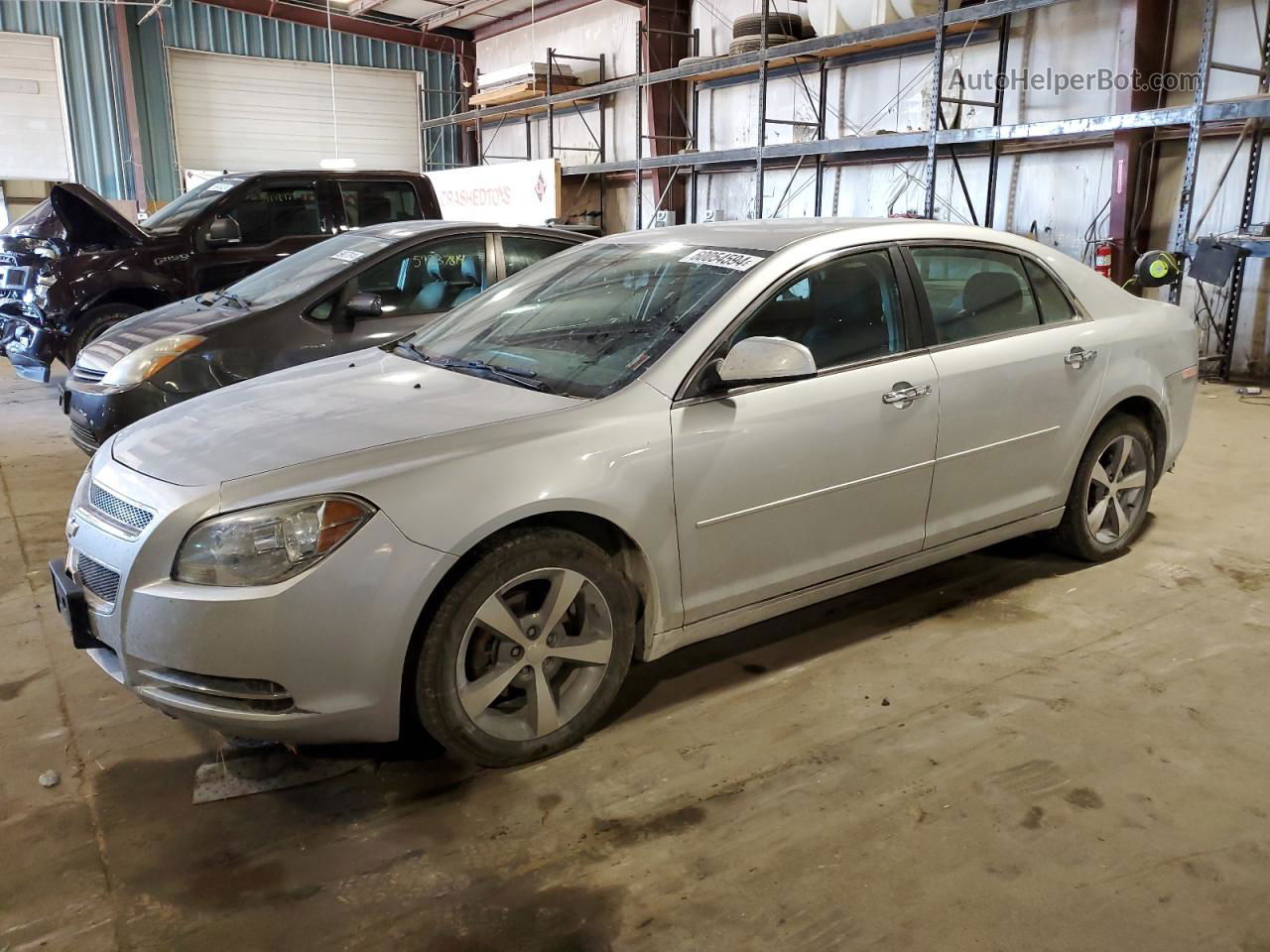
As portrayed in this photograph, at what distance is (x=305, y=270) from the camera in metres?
5.37

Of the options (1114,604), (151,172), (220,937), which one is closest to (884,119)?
(1114,604)

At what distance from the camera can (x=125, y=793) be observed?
8.00 ft

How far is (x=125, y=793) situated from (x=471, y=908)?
3.45ft

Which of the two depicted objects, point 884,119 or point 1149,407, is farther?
point 884,119

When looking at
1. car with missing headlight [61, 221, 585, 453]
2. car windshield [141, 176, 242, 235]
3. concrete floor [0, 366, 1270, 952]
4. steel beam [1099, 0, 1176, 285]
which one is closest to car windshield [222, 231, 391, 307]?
car with missing headlight [61, 221, 585, 453]

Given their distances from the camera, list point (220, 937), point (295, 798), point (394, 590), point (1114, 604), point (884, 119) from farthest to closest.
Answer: point (884, 119)
point (1114, 604)
point (295, 798)
point (394, 590)
point (220, 937)

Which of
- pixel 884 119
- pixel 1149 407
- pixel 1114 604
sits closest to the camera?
pixel 1114 604

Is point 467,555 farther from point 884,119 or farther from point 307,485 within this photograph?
point 884,119

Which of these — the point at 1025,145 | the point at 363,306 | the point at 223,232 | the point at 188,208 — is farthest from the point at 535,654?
the point at 1025,145

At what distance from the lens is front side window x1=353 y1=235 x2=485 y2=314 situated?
5211 mm

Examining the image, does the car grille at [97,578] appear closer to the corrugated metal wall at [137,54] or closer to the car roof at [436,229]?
the car roof at [436,229]

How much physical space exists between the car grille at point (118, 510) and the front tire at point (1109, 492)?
3.18 m

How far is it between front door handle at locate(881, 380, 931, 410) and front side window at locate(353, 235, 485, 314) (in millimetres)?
2909

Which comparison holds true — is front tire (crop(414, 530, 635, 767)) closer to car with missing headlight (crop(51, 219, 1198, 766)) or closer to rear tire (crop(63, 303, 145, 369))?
car with missing headlight (crop(51, 219, 1198, 766))
